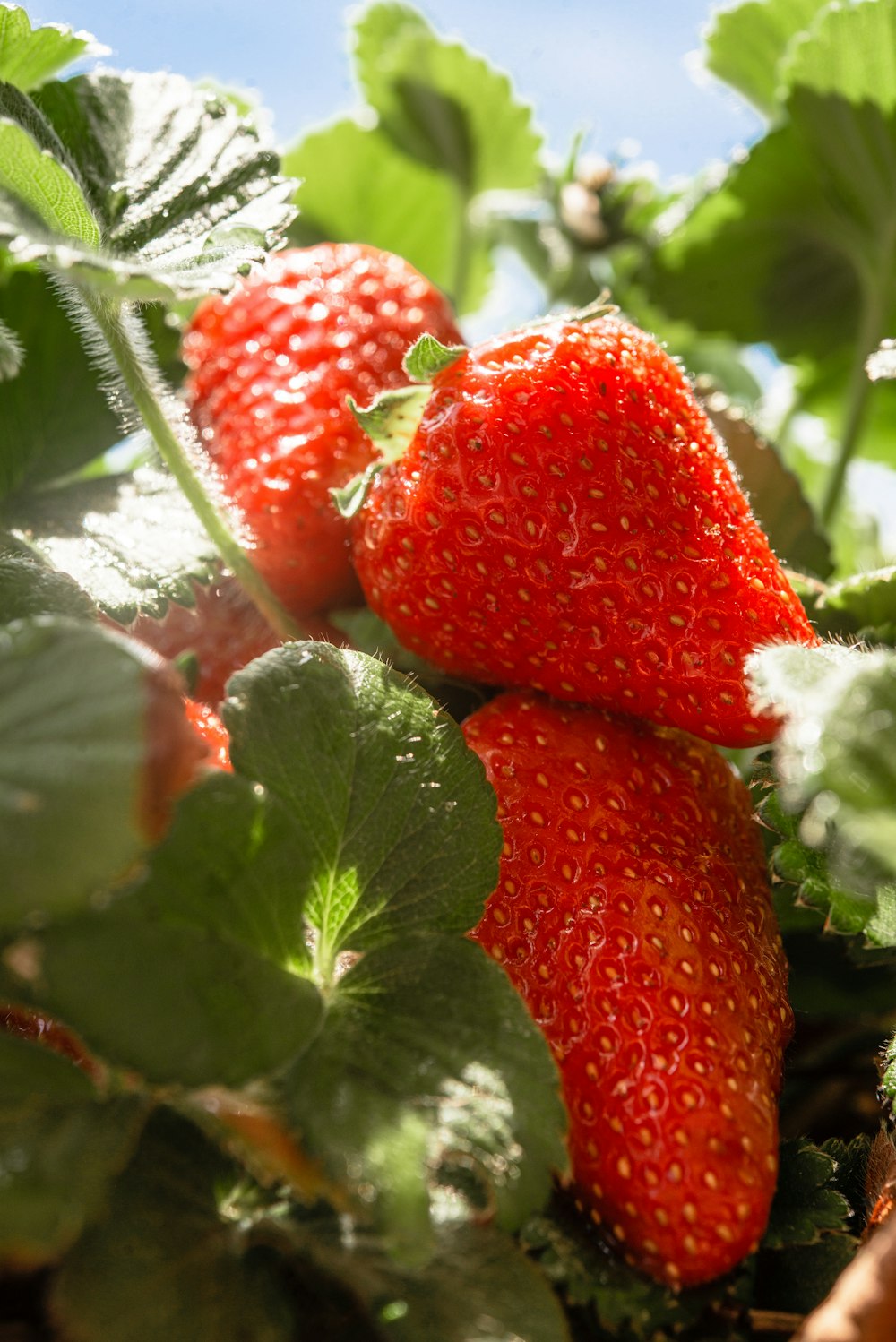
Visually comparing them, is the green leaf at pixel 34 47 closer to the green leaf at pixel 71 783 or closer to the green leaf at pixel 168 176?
the green leaf at pixel 168 176

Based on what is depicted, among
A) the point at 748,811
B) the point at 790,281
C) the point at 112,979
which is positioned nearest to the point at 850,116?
the point at 790,281

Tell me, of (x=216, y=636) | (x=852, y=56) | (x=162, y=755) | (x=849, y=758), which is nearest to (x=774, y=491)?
(x=852, y=56)

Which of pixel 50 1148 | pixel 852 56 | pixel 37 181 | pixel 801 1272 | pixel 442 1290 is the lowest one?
pixel 801 1272

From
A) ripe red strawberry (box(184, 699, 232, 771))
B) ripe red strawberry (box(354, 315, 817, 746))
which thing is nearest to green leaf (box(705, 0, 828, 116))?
ripe red strawberry (box(354, 315, 817, 746))

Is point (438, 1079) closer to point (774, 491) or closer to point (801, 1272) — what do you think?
point (801, 1272)

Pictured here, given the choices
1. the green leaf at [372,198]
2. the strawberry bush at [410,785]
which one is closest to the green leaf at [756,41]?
the strawberry bush at [410,785]

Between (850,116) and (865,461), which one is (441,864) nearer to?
(850,116)
